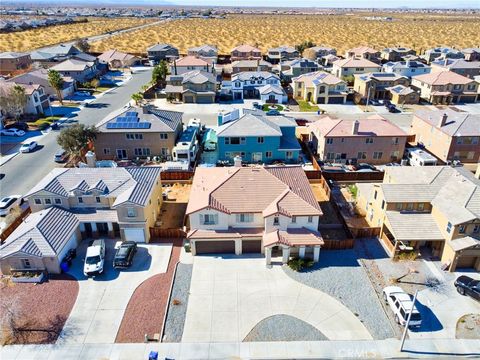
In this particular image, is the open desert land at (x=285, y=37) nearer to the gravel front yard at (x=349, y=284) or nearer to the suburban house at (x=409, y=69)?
the suburban house at (x=409, y=69)

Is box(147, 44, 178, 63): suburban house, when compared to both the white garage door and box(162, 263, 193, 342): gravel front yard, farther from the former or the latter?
box(162, 263, 193, 342): gravel front yard

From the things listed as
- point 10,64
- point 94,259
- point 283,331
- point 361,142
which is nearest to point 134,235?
point 94,259

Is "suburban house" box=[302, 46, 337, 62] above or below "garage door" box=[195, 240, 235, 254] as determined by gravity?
above

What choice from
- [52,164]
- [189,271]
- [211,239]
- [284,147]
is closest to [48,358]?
[189,271]

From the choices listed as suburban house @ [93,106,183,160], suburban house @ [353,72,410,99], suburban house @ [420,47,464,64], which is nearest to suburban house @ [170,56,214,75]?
suburban house @ [353,72,410,99]

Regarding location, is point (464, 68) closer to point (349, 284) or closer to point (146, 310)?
point (349, 284)

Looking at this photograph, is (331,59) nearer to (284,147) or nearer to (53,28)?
(284,147)

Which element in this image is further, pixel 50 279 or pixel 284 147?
pixel 284 147
